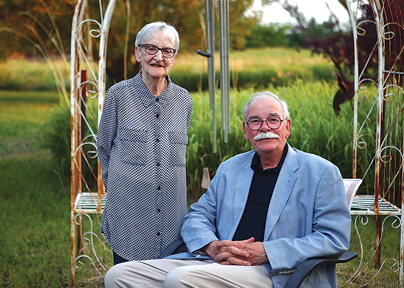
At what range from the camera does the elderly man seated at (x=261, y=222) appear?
1923 mm

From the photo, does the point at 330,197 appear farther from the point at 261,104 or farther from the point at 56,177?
the point at 56,177

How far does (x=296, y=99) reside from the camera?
577cm

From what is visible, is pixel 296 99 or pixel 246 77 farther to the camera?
pixel 246 77

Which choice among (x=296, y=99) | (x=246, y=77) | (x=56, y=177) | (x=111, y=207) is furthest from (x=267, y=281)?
(x=246, y=77)

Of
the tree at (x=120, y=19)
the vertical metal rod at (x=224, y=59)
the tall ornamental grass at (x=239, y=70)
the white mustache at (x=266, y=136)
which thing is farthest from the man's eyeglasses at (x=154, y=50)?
the tall ornamental grass at (x=239, y=70)

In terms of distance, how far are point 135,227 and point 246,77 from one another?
31.5 feet

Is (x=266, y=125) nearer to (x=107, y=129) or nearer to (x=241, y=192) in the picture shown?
(x=241, y=192)

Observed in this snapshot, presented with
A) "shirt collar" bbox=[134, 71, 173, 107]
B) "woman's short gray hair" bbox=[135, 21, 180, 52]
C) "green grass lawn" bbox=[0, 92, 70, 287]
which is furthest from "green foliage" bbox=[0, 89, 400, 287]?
"woman's short gray hair" bbox=[135, 21, 180, 52]

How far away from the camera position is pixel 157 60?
2.08 metres

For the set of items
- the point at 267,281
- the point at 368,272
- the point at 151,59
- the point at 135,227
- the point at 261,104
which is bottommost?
the point at 368,272

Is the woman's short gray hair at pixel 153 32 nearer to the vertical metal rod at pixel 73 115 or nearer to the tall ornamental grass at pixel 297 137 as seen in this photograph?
the vertical metal rod at pixel 73 115

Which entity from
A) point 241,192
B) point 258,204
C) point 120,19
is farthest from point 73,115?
point 120,19

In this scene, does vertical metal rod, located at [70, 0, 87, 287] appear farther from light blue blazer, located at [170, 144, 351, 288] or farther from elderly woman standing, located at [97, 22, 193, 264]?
light blue blazer, located at [170, 144, 351, 288]

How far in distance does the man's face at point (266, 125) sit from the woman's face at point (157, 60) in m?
0.48
